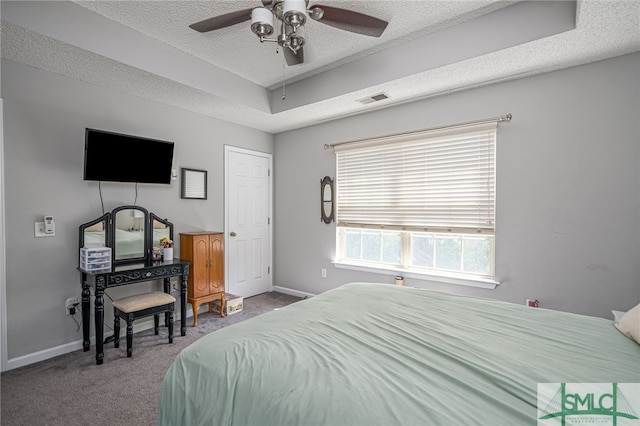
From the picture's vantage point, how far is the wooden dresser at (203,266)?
11.3 ft

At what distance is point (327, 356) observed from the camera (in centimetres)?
124

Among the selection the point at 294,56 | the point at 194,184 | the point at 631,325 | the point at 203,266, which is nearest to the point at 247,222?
the point at 194,184

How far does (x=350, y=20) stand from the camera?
191 cm

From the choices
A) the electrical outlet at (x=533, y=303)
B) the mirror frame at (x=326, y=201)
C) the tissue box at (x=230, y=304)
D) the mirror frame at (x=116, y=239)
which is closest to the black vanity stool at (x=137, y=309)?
the mirror frame at (x=116, y=239)

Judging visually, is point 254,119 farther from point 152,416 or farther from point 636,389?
point 636,389

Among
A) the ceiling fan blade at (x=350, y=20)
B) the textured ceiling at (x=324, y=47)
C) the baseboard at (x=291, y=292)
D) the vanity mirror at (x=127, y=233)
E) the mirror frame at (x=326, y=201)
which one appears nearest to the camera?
the ceiling fan blade at (x=350, y=20)

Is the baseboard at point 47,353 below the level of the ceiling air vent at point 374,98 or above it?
below

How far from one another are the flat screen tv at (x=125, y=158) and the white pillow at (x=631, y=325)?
146 inches

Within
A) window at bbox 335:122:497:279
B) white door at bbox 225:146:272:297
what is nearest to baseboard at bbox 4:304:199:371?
white door at bbox 225:146:272:297

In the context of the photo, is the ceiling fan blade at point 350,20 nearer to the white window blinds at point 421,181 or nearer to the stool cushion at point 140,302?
the white window blinds at point 421,181

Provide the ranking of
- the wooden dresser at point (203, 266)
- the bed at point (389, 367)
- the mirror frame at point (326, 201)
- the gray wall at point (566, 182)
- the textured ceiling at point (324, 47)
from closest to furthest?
the bed at point (389, 367)
the textured ceiling at point (324, 47)
the gray wall at point (566, 182)
the wooden dresser at point (203, 266)
the mirror frame at point (326, 201)

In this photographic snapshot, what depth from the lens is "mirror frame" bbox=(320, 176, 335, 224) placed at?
417cm

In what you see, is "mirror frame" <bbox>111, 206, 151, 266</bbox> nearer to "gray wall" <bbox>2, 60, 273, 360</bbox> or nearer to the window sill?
"gray wall" <bbox>2, 60, 273, 360</bbox>

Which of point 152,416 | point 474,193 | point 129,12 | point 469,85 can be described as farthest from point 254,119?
point 152,416
